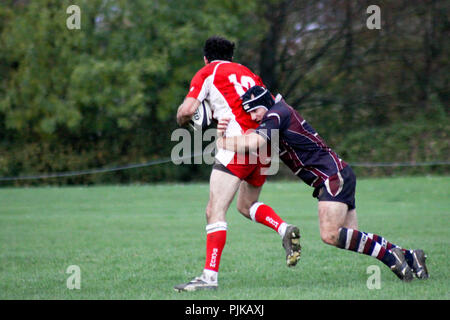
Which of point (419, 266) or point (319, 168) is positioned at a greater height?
point (319, 168)

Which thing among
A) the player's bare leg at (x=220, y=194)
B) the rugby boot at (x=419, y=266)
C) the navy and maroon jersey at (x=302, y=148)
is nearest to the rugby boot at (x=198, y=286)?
the player's bare leg at (x=220, y=194)

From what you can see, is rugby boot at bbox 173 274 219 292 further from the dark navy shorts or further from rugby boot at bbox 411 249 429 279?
rugby boot at bbox 411 249 429 279

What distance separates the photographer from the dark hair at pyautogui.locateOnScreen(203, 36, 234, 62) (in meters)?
6.09

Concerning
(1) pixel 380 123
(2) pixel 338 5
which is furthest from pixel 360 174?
(2) pixel 338 5

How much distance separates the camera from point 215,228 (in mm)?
5715

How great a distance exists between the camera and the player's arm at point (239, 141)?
219 inches

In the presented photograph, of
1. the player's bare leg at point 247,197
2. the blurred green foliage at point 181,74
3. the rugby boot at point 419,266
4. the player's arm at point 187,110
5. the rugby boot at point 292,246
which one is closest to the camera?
the rugby boot at point 292,246

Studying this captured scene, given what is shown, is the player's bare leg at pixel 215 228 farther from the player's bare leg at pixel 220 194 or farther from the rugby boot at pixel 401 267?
the rugby boot at pixel 401 267

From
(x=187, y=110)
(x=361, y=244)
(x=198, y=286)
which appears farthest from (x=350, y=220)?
(x=187, y=110)

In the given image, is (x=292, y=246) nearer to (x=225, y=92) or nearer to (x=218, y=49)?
(x=225, y=92)

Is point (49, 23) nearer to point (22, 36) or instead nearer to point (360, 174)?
Answer: point (22, 36)

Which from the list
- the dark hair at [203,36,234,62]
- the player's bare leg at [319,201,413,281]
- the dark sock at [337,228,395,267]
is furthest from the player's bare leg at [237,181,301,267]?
the dark hair at [203,36,234,62]

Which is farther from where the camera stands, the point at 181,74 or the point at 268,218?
the point at 181,74

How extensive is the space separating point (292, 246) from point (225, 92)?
1533 millimetres
